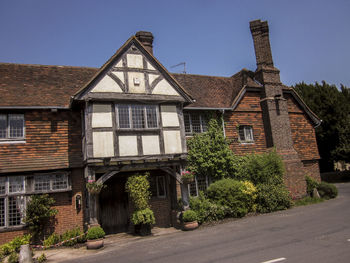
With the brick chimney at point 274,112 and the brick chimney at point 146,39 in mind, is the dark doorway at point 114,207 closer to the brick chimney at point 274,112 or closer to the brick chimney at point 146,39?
the brick chimney at point 146,39

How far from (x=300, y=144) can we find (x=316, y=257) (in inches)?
521

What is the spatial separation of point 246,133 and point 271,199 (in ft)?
14.4

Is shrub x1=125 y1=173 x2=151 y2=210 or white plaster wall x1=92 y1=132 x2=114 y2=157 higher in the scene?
white plaster wall x1=92 y1=132 x2=114 y2=157

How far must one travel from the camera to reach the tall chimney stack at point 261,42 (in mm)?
18359

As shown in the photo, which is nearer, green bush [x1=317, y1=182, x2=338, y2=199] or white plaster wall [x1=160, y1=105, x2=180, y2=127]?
white plaster wall [x1=160, y1=105, x2=180, y2=127]

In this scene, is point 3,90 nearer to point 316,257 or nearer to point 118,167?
point 118,167

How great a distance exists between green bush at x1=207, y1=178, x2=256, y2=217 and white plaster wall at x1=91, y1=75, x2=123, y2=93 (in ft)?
21.4

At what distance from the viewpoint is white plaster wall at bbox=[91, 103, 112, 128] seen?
12133 mm

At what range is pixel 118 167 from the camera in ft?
39.5

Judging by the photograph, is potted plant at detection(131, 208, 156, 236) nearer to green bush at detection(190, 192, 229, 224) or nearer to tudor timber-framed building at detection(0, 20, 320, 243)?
Result: tudor timber-framed building at detection(0, 20, 320, 243)

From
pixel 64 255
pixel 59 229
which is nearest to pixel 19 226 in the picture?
pixel 59 229

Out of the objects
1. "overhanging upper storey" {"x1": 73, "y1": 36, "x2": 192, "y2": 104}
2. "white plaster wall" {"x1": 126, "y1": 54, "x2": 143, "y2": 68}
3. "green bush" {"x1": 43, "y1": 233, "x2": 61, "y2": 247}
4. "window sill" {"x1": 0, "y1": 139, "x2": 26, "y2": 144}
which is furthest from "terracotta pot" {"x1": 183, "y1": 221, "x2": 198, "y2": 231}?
"window sill" {"x1": 0, "y1": 139, "x2": 26, "y2": 144}

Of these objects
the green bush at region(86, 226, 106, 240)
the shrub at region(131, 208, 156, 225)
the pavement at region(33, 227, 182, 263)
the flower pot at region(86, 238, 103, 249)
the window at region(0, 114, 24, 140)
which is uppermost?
the window at region(0, 114, 24, 140)

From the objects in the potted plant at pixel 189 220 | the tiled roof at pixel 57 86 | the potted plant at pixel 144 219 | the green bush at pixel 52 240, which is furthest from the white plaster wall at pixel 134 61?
the green bush at pixel 52 240
